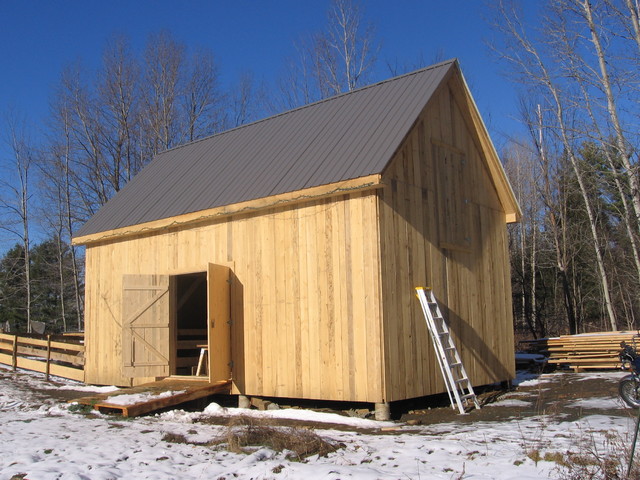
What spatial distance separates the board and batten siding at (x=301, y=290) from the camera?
383 inches

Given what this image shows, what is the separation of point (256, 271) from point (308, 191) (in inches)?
73.6

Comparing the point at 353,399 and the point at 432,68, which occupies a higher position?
the point at 432,68

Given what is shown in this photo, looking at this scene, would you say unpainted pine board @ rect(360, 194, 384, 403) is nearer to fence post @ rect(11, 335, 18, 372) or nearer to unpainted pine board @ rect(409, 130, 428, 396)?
unpainted pine board @ rect(409, 130, 428, 396)

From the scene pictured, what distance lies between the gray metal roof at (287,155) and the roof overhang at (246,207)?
0.36ft

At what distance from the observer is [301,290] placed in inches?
415

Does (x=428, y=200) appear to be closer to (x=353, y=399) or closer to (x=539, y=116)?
(x=353, y=399)

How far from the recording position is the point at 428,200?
36.9 ft

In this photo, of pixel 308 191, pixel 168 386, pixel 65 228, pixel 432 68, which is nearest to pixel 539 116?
pixel 432 68

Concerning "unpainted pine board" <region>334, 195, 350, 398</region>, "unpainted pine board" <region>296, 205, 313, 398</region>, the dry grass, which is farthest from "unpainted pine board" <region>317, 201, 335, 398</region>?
the dry grass

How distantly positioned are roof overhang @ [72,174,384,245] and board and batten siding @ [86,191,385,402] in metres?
0.17

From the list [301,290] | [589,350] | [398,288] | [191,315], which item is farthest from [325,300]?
[191,315]

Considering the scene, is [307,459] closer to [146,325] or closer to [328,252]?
[328,252]

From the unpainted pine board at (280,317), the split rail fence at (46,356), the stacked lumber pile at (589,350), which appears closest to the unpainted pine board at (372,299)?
the unpainted pine board at (280,317)

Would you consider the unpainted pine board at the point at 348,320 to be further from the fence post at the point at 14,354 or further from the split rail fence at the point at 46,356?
the fence post at the point at 14,354
